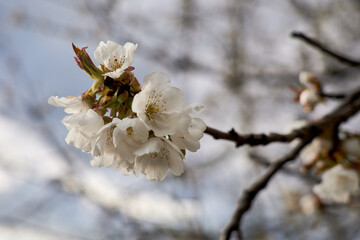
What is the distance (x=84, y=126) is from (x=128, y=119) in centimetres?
12

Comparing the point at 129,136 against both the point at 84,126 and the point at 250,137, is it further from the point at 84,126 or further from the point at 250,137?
the point at 250,137

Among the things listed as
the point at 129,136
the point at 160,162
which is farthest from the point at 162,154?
the point at 129,136

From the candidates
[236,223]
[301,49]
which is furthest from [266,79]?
[236,223]

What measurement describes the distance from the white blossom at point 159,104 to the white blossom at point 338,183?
3.73 feet

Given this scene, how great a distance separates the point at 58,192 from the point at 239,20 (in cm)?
394

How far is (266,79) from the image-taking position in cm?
449

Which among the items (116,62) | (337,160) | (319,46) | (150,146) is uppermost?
(319,46)

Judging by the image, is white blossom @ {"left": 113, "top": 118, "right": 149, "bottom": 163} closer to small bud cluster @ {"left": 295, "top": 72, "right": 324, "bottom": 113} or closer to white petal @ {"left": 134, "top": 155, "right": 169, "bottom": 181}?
white petal @ {"left": 134, "top": 155, "right": 169, "bottom": 181}

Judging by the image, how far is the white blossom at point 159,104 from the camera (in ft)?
2.45

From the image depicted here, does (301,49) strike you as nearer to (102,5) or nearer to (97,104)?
(102,5)

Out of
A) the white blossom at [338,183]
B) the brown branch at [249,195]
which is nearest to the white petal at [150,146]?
the brown branch at [249,195]

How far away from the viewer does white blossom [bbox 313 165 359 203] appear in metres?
1.56

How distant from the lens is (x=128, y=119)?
0.72 m

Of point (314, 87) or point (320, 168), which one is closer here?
point (314, 87)
